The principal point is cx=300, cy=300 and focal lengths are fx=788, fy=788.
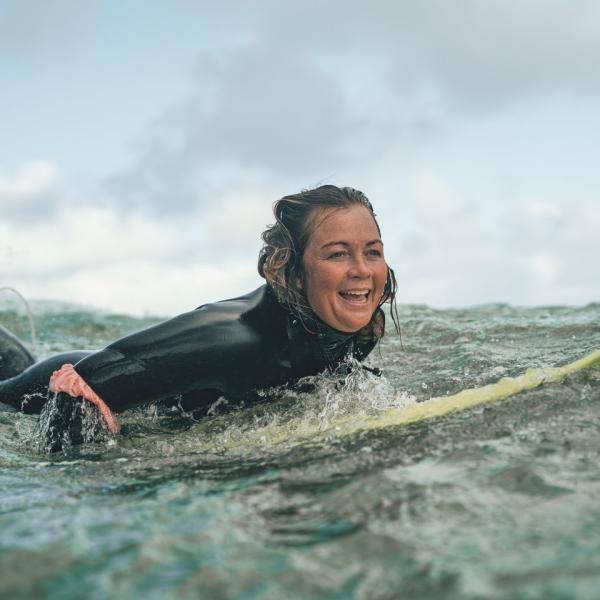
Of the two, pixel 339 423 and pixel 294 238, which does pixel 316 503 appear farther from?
pixel 294 238

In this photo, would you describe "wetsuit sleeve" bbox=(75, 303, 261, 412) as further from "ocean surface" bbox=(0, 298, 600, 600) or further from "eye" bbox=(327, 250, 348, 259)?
"eye" bbox=(327, 250, 348, 259)

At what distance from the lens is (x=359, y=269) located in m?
4.17

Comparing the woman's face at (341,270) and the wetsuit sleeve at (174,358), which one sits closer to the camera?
the wetsuit sleeve at (174,358)

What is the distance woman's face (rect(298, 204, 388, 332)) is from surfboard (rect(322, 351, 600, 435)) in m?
0.56

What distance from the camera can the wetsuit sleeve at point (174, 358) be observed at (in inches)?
154

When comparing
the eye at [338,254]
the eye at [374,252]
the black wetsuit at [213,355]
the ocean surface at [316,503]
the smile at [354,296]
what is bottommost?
the ocean surface at [316,503]

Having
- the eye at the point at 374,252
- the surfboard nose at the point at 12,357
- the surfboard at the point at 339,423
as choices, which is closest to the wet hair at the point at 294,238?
the eye at the point at 374,252

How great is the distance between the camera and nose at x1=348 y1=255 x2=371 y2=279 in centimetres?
417

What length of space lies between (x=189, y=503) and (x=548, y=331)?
5.63 metres

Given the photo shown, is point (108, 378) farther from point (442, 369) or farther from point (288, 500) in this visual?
point (442, 369)

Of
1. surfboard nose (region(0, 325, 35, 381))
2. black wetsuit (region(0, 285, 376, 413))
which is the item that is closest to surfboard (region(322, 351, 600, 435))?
black wetsuit (region(0, 285, 376, 413))

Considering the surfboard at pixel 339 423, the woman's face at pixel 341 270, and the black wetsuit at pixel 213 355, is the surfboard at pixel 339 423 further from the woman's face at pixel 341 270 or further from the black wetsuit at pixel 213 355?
the woman's face at pixel 341 270

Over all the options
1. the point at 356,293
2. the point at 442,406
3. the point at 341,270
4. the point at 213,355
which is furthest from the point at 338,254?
the point at 442,406

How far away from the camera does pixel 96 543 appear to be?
234cm
